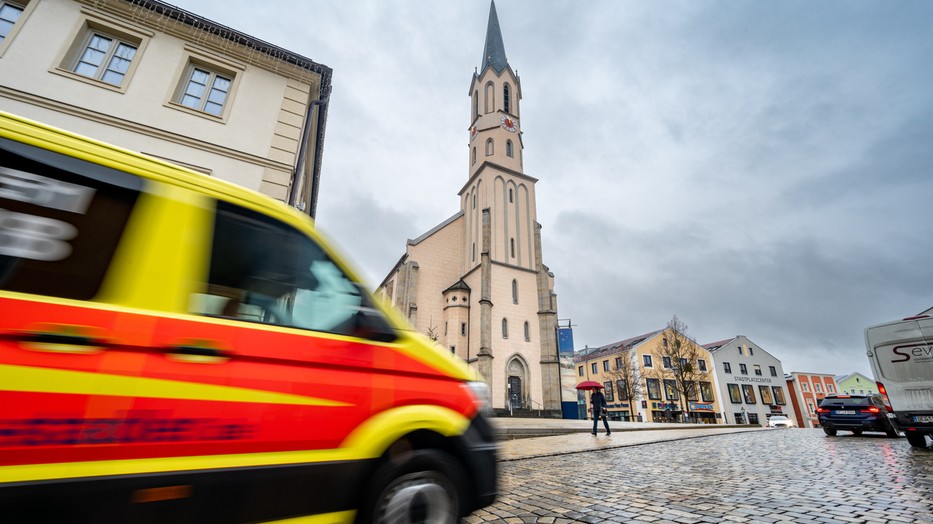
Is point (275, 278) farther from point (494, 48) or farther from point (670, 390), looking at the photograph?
point (670, 390)

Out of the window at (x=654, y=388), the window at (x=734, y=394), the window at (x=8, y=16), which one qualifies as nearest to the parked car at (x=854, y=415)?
the window at (x=8, y=16)

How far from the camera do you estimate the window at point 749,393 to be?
47388mm

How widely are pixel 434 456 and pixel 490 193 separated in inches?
1248

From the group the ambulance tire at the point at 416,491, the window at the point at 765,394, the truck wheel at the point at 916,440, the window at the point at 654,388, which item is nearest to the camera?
the ambulance tire at the point at 416,491

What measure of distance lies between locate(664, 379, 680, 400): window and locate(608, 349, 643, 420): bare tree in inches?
117

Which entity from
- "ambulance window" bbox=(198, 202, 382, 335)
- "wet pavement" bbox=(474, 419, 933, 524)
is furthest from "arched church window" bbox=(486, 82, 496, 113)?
"ambulance window" bbox=(198, 202, 382, 335)

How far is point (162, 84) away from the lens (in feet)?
31.0

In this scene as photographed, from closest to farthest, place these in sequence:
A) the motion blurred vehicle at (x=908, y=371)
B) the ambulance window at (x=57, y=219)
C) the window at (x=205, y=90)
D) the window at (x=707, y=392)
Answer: the ambulance window at (x=57, y=219), the motion blurred vehicle at (x=908, y=371), the window at (x=205, y=90), the window at (x=707, y=392)

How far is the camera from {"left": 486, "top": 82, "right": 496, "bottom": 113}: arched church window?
126 ft

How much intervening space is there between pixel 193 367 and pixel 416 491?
1296mm

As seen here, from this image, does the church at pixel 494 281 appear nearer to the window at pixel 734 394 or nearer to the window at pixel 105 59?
the window at pixel 105 59

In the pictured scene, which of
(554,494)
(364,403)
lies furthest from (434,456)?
(554,494)

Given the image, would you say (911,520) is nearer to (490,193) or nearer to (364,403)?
(364,403)

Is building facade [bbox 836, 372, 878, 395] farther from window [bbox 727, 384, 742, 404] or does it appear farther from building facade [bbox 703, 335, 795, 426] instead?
window [bbox 727, 384, 742, 404]
